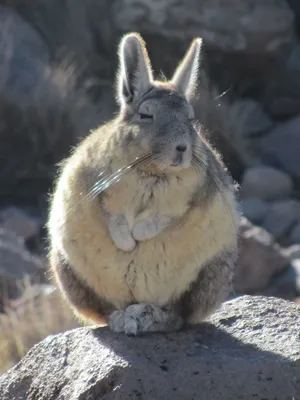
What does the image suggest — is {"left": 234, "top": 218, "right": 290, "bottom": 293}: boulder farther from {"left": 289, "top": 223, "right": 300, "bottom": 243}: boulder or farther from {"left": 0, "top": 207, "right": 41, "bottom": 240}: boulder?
{"left": 0, "top": 207, "right": 41, "bottom": 240}: boulder

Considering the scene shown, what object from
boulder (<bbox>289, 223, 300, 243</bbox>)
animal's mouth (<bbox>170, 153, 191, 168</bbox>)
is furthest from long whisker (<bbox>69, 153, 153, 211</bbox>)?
boulder (<bbox>289, 223, 300, 243</bbox>)

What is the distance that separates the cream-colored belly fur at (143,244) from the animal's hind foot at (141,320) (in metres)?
0.08

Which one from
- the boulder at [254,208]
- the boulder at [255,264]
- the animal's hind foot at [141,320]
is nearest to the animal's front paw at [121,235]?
the animal's hind foot at [141,320]

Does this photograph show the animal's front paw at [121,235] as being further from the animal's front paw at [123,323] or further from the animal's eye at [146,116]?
the animal's eye at [146,116]

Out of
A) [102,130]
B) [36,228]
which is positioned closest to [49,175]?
[36,228]

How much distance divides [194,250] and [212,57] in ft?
36.9

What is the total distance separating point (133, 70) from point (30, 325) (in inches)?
148

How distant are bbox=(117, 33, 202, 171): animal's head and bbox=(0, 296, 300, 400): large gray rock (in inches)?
39.4

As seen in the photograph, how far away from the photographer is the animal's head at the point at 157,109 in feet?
18.6

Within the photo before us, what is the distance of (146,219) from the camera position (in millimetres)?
5836

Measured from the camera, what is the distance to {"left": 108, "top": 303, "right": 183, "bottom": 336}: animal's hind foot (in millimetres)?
5836

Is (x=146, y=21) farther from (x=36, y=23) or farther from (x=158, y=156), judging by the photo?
(x=158, y=156)

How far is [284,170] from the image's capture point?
607 inches

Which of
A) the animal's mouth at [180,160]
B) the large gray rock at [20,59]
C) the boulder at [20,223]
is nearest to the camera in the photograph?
the animal's mouth at [180,160]
